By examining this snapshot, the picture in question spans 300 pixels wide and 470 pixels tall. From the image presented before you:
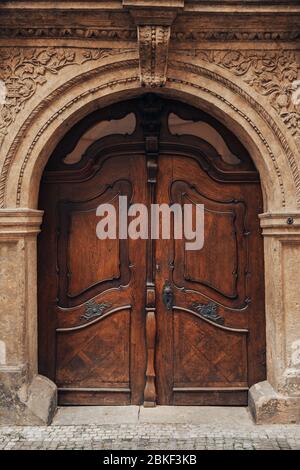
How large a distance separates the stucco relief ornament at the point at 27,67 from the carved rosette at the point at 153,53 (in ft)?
0.90

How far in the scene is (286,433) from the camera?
3.90 m

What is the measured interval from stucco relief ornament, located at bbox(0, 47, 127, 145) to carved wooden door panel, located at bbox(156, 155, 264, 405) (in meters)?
1.10

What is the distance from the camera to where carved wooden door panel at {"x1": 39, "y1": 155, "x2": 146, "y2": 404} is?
445 cm

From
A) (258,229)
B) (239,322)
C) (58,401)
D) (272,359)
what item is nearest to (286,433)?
(272,359)

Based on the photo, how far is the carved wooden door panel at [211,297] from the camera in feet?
14.6

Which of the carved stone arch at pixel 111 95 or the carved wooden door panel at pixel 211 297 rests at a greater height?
the carved stone arch at pixel 111 95

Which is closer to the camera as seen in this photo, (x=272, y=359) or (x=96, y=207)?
(x=272, y=359)

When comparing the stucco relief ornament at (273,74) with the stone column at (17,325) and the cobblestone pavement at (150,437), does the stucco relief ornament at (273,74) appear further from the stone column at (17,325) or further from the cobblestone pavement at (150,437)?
the cobblestone pavement at (150,437)

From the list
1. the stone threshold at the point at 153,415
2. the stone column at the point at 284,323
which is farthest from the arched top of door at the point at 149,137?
the stone threshold at the point at 153,415

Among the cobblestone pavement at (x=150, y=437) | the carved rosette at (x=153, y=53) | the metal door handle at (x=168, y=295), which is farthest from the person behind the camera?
the metal door handle at (x=168, y=295)

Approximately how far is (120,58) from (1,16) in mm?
982

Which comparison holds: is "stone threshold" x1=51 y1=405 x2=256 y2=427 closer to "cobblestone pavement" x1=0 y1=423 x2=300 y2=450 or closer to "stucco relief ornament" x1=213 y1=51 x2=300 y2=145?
"cobblestone pavement" x1=0 y1=423 x2=300 y2=450

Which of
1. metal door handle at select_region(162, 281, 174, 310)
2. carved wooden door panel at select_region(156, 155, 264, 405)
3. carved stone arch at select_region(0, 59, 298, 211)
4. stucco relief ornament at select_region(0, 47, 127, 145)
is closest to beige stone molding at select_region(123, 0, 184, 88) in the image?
carved stone arch at select_region(0, 59, 298, 211)

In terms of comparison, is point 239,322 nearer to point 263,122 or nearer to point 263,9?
point 263,122
